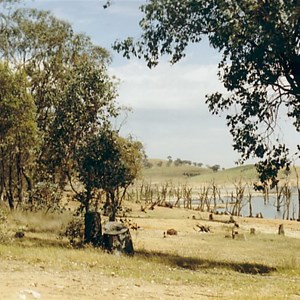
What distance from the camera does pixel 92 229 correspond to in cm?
2105

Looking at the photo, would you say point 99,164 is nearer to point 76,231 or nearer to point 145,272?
point 76,231

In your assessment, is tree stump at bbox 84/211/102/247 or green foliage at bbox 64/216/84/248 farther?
green foliage at bbox 64/216/84/248

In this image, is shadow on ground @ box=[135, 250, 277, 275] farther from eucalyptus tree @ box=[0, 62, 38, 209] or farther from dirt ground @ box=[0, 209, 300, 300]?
eucalyptus tree @ box=[0, 62, 38, 209]

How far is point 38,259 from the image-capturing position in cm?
1519

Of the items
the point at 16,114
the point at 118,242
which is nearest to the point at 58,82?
the point at 16,114

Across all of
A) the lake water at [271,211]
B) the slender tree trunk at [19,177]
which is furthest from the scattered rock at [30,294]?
the lake water at [271,211]

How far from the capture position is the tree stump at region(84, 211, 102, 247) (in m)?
20.8

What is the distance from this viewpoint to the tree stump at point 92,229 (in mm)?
20844

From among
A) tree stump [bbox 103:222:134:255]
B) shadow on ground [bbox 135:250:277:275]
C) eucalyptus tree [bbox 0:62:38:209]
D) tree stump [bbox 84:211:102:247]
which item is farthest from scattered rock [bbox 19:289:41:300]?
eucalyptus tree [bbox 0:62:38:209]

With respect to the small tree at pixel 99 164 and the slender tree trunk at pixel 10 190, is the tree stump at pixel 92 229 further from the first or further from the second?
the slender tree trunk at pixel 10 190

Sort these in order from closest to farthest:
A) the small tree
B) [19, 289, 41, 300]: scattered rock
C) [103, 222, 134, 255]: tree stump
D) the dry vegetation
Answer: [19, 289, 41, 300]: scattered rock < the dry vegetation < [103, 222, 134, 255]: tree stump < the small tree

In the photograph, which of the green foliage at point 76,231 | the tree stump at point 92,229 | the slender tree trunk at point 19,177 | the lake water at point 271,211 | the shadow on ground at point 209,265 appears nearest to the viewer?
the shadow on ground at point 209,265

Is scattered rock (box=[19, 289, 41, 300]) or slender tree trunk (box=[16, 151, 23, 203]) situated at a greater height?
slender tree trunk (box=[16, 151, 23, 203])

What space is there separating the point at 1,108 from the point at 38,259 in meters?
11.4
